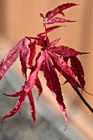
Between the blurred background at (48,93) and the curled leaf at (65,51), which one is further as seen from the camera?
the blurred background at (48,93)

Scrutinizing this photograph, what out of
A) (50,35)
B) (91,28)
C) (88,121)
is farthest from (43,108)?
(91,28)

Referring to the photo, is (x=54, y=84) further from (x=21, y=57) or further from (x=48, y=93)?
(x=48, y=93)

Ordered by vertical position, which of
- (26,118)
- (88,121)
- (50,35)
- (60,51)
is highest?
(60,51)

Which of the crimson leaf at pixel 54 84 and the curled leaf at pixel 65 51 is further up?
the curled leaf at pixel 65 51

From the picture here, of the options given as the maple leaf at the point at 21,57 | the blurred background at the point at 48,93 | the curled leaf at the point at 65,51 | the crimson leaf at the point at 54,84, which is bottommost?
the blurred background at the point at 48,93

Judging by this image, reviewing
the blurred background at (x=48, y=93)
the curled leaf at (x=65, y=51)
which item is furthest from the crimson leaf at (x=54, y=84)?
the blurred background at (x=48, y=93)

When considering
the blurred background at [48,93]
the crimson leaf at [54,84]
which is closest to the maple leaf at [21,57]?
the crimson leaf at [54,84]

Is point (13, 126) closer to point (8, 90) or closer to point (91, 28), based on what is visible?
point (8, 90)

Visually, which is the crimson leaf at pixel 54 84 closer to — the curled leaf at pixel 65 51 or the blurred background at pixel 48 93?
the curled leaf at pixel 65 51

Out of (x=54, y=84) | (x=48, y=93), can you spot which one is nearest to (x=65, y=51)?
(x=54, y=84)
